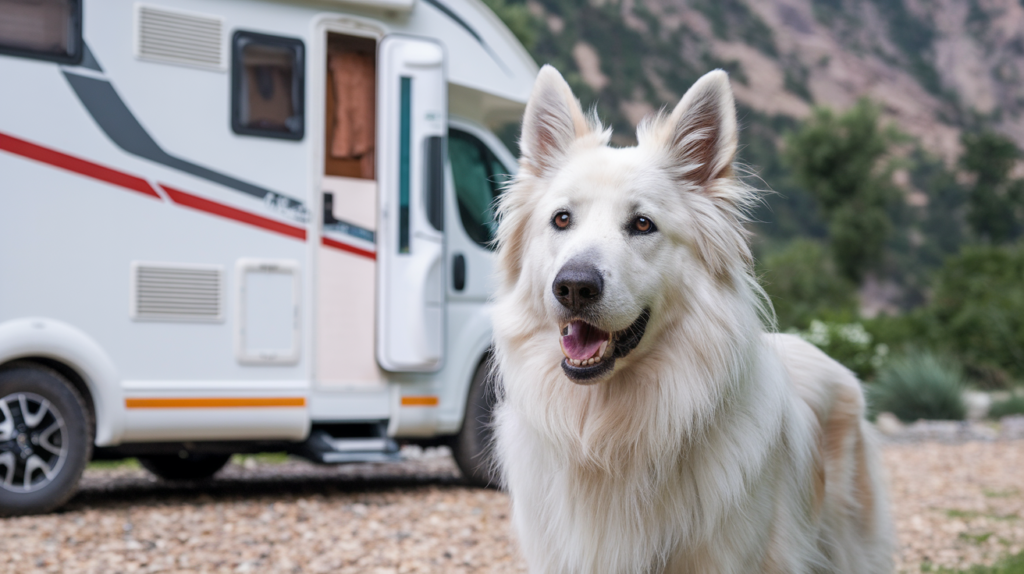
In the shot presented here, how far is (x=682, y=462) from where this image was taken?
286cm

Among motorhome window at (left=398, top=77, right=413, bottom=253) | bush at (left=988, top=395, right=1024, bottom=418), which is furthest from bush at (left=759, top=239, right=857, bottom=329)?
motorhome window at (left=398, top=77, right=413, bottom=253)

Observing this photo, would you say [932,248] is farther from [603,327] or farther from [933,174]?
[603,327]

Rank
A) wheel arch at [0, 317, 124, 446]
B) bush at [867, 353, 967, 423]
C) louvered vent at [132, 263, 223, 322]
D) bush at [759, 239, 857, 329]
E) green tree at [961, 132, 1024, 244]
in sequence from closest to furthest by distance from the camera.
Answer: wheel arch at [0, 317, 124, 446], louvered vent at [132, 263, 223, 322], bush at [867, 353, 967, 423], bush at [759, 239, 857, 329], green tree at [961, 132, 1024, 244]

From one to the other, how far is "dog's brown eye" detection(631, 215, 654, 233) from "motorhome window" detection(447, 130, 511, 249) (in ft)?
13.6

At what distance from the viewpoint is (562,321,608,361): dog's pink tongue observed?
2.83m

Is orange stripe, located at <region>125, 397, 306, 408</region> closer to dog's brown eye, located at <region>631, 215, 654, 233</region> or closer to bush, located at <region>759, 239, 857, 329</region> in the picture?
dog's brown eye, located at <region>631, 215, 654, 233</region>

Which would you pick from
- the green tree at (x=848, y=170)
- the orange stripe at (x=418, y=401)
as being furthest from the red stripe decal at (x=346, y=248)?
the green tree at (x=848, y=170)

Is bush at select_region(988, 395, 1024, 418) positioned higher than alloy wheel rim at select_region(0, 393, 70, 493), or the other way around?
alloy wheel rim at select_region(0, 393, 70, 493)

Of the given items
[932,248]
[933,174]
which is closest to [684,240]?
[932,248]

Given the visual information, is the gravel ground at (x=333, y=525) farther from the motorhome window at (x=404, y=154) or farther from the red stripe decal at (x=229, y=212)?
the motorhome window at (x=404, y=154)

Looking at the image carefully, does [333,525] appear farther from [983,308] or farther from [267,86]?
[983,308]

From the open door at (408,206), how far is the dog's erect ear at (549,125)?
10.9 feet

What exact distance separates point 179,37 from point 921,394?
10909mm

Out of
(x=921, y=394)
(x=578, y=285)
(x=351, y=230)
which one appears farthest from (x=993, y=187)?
(x=578, y=285)
